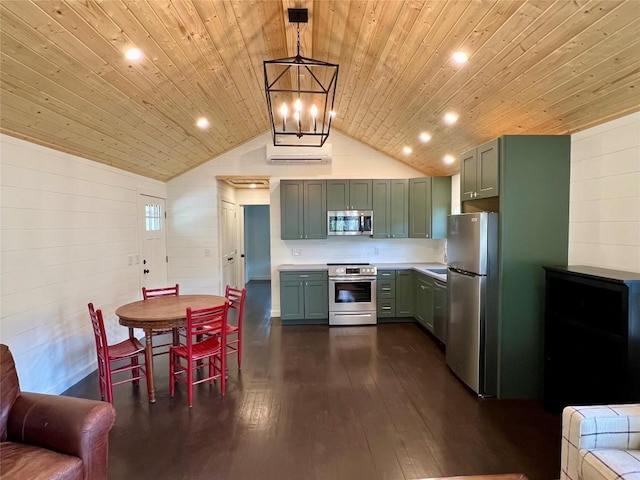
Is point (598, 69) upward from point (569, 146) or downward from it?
upward

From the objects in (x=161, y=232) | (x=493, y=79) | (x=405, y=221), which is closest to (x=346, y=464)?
(x=493, y=79)

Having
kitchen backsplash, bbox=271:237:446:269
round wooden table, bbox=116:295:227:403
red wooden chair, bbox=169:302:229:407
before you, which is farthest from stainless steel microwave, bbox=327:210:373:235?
red wooden chair, bbox=169:302:229:407

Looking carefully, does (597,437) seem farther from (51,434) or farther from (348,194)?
(348,194)

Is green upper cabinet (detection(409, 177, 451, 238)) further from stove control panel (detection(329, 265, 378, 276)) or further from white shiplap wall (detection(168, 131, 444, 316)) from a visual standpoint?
stove control panel (detection(329, 265, 378, 276))

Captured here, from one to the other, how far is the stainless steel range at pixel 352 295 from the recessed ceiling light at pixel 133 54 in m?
3.65

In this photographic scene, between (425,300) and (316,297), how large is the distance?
1624 millimetres

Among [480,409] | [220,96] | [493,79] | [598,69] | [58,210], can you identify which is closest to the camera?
[598,69]

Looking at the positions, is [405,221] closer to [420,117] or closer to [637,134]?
[420,117]

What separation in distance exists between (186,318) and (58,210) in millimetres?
1622

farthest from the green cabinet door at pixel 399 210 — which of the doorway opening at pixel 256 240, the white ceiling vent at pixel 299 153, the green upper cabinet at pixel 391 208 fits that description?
the doorway opening at pixel 256 240

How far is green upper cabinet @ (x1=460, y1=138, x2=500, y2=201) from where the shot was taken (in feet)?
9.85

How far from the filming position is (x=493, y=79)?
2580 mm

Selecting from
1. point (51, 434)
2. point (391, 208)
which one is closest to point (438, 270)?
point (391, 208)

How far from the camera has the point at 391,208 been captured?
5.55 m
